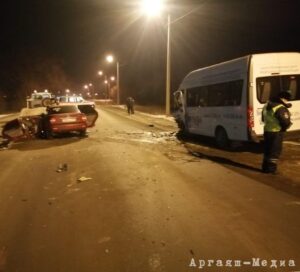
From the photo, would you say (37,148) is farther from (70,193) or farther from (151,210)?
(151,210)

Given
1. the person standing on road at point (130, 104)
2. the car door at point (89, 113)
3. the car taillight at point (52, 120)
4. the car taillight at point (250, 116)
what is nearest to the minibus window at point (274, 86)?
the car taillight at point (250, 116)

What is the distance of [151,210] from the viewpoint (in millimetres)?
6980

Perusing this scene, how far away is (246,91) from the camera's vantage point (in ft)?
40.5

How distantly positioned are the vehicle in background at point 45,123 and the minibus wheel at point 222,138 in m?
6.89

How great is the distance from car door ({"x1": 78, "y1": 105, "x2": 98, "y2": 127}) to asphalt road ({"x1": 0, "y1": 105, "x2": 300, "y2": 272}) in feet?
34.6

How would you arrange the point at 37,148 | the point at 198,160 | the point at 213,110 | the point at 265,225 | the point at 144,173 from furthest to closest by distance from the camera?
1. the point at 37,148
2. the point at 213,110
3. the point at 198,160
4. the point at 144,173
5. the point at 265,225

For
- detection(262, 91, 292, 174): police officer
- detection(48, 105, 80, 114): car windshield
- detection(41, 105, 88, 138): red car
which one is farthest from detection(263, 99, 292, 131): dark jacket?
detection(48, 105, 80, 114): car windshield

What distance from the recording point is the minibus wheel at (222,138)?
14.1m

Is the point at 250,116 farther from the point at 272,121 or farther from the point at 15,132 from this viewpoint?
the point at 15,132

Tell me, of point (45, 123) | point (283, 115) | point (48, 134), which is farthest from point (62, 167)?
point (45, 123)

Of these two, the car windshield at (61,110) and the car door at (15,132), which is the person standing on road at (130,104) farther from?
the car door at (15,132)

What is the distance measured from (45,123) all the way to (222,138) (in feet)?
26.8

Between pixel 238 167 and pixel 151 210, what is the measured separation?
4388 millimetres

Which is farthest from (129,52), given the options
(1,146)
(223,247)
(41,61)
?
(223,247)
